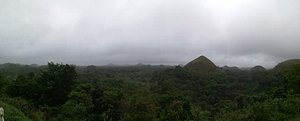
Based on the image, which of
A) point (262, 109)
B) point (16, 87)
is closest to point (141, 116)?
point (16, 87)

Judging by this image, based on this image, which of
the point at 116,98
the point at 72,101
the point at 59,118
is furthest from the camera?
the point at 116,98

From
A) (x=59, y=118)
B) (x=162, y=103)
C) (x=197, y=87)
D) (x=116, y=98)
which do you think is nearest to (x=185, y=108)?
(x=162, y=103)

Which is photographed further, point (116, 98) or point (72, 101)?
point (116, 98)

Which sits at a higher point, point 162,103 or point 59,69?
point 59,69

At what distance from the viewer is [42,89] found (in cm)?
5112

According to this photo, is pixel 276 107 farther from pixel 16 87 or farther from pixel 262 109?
pixel 16 87

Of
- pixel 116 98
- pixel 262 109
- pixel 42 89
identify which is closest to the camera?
pixel 262 109

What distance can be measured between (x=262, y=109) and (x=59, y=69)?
29973 mm

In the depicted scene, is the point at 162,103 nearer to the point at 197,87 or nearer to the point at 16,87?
the point at 16,87

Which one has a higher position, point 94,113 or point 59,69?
point 59,69

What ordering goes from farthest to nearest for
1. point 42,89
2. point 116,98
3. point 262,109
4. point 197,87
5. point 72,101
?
point 197,87 < point 116,98 < point 42,89 < point 72,101 < point 262,109

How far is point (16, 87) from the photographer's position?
5150 cm

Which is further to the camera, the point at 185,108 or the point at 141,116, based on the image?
the point at 185,108

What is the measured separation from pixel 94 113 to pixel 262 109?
26342 mm
